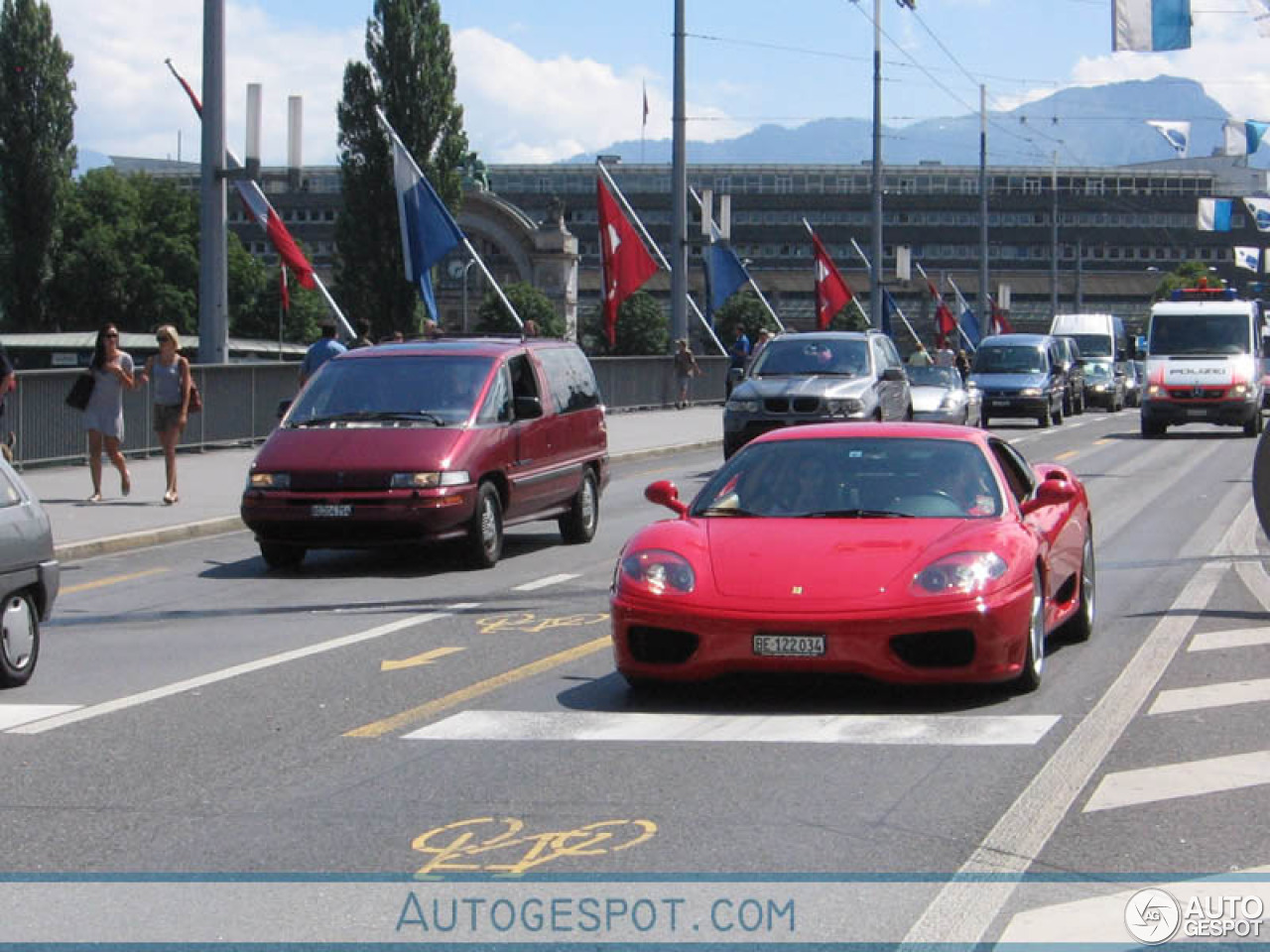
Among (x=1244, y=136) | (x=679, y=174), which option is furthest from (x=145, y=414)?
(x=1244, y=136)

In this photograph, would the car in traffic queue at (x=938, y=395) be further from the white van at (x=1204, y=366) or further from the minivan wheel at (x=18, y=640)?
the minivan wheel at (x=18, y=640)

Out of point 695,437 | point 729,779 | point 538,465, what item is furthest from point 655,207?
point 729,779

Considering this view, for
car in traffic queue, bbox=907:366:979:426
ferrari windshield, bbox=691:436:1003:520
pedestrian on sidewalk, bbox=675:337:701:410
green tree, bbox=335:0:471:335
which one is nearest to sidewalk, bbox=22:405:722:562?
car in traffic queue, bbox=907:366:979:426

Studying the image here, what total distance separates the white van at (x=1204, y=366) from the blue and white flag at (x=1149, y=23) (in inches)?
372

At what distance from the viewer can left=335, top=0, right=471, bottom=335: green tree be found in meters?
70.4

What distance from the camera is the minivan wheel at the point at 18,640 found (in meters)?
10.5

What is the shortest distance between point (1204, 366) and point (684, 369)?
13.5 meters

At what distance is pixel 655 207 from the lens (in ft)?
536

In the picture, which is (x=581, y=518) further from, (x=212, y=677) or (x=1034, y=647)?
(x=1034, y=647)

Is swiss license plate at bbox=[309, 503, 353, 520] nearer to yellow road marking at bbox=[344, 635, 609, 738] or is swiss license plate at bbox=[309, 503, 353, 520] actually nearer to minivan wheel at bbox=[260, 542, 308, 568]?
minivan wheel at bbox=[260, 542, 308, 568]

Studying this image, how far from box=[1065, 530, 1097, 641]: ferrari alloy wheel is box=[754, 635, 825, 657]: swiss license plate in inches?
117

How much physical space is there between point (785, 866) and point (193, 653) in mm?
6080

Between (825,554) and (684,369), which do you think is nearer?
(825,554)

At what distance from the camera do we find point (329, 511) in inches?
637
